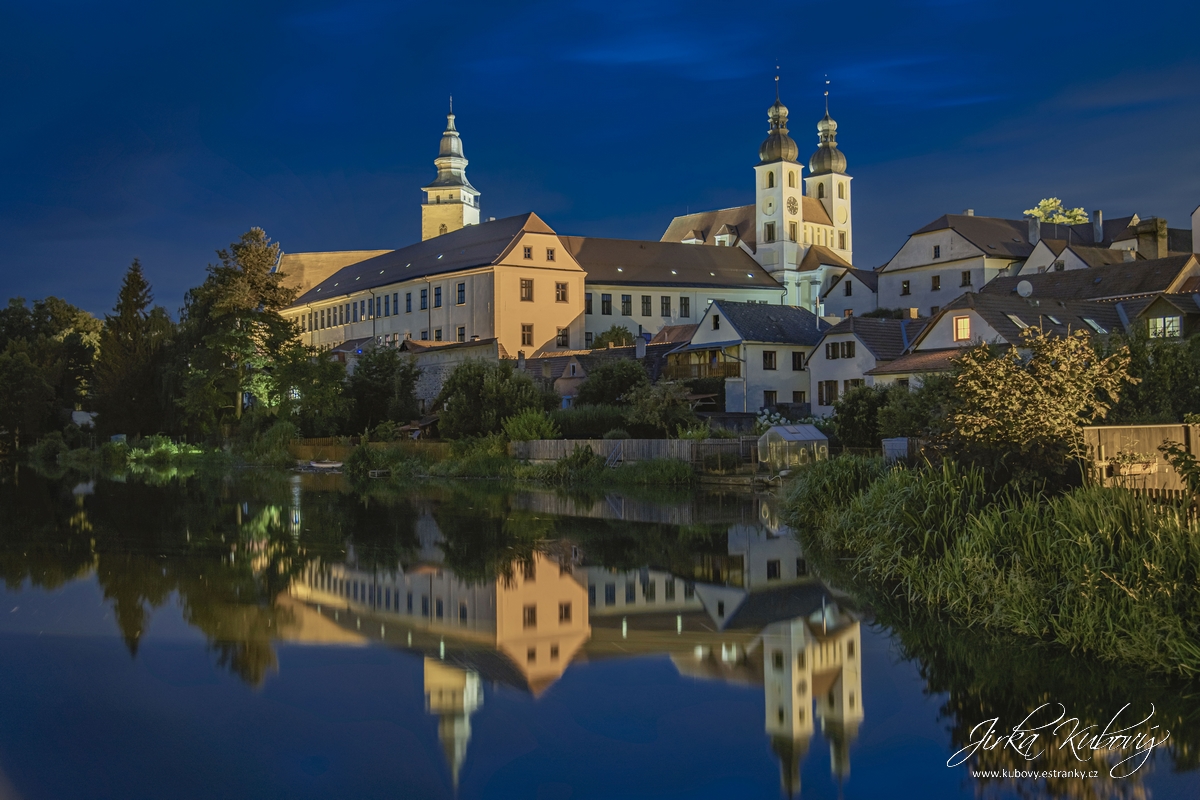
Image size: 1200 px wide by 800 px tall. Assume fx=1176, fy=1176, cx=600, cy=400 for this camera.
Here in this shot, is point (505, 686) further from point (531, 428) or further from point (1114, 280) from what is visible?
point (1114, 280)

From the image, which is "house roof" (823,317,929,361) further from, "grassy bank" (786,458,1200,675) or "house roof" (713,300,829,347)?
"grassy bank" (786,458,1200,675)

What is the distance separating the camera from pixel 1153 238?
261ft

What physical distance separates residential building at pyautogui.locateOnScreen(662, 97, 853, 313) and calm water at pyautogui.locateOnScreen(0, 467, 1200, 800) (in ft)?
320

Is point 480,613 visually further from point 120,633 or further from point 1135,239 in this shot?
point 1135,239

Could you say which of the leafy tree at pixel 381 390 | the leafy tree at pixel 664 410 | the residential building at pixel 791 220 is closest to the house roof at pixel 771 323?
the leafy tree at pixel 664 410

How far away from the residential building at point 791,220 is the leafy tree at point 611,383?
2310 inches

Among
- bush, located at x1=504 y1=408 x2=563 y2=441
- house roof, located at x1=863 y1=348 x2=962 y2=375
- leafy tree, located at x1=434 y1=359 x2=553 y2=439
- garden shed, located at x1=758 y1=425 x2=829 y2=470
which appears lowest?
garden shed, located at x1=758 y1=425 x2=829 y2=470

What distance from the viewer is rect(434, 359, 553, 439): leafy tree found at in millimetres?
49906

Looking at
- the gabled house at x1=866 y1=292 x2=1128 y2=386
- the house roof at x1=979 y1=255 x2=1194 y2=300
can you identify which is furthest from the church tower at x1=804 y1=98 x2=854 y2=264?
the gabled house at x1=866 y1=292 x2=1128 y2=386

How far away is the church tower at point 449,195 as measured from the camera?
139 m

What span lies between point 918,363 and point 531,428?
54.9 feet

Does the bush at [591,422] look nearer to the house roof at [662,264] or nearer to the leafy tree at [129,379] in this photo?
the leafy tree at [129,379]

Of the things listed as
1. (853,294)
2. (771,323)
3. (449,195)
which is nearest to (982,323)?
(771,323)

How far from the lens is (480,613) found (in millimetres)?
13891
